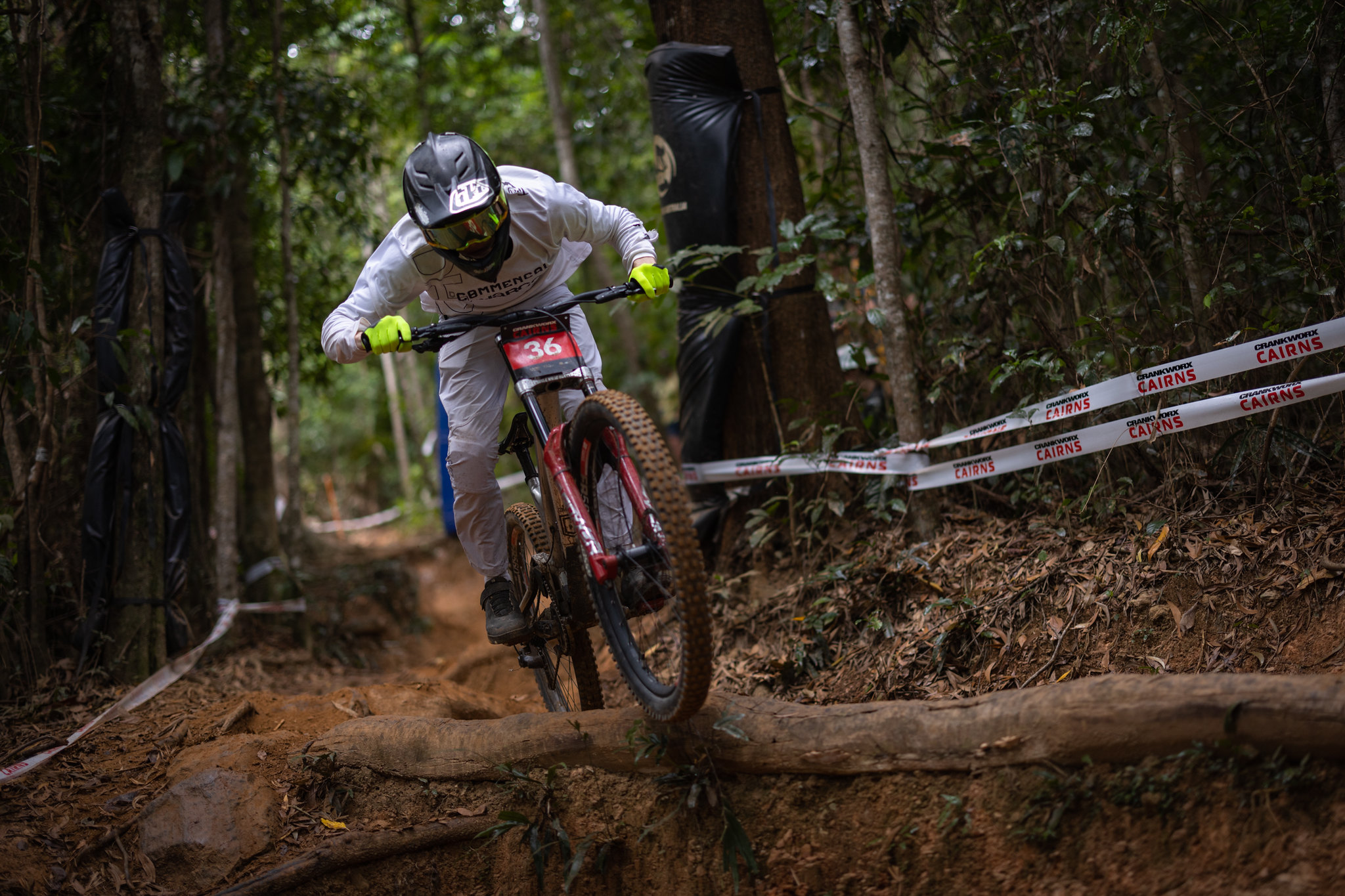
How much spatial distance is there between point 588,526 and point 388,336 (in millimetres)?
973

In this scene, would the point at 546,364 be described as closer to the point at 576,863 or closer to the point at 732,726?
the point at 732,726

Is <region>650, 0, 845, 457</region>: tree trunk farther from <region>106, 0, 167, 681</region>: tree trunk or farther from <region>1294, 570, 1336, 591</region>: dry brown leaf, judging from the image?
<region>106, 0, 167, 681</region>: tree trunk

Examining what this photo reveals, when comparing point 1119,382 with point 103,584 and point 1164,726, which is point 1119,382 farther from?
point 103,584

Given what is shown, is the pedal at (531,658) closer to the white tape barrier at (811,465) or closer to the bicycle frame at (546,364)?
the bicycle frame at (546,364)

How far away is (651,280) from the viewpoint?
320cm

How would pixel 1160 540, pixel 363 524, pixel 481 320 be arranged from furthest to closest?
1. pixel 363 524
2. pixel 1160 540
3. pixel 481 320

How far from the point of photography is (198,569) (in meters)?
6.02

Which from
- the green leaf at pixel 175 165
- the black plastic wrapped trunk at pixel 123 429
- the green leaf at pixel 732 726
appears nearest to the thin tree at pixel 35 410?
the black plastic wrapped trunk at pixel 123 429

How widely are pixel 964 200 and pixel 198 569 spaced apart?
5.44 metres

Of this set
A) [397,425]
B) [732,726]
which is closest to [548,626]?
[732,726]

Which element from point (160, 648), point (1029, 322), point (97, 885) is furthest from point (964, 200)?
point (160, 648)

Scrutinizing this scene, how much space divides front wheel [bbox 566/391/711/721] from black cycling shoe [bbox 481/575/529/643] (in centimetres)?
62

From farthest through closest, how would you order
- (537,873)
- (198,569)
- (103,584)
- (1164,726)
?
(198,569)
(103,584)
(537,873)
(1164,726)

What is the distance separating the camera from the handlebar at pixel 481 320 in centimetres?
311
